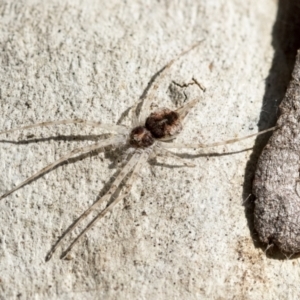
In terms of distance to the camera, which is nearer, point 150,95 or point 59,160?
point 59,160

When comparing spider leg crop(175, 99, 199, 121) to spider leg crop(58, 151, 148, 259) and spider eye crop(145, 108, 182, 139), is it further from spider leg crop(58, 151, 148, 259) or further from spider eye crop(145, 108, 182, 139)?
spider leg crop(58, 151, 148, 259)

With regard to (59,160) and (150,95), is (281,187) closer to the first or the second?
(150,95)

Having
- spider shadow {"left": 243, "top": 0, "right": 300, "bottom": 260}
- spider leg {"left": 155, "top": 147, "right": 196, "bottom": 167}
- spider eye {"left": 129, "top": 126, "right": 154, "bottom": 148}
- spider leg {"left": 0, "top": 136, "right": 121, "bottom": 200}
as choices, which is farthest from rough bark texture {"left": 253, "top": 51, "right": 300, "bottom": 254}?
spider leg {"left": 0, "top": 136, "right": 121, "bottom": 200}

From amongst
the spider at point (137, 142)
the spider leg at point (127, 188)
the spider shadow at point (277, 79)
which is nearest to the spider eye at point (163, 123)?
the spider at point (137, 142)

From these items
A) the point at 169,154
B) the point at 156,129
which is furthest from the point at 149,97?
the point at 169,154

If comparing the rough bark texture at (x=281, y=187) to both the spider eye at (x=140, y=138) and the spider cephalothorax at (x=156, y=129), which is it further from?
the spider eye at (x=140, y=138)

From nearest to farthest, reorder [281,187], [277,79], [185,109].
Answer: [281,187], [185,109], [277,79]

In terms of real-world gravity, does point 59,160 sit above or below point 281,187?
above

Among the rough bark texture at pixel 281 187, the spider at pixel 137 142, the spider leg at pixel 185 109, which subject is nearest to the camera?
the rough bark texture at pixel 281 187
